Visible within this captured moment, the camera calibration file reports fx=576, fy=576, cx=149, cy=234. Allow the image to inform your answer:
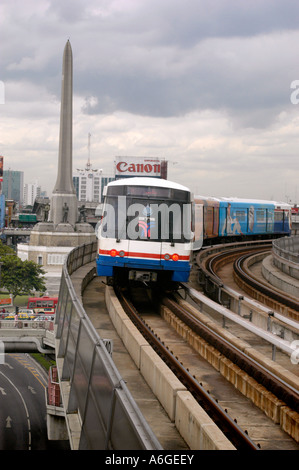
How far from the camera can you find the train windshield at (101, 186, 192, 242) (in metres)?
14.8

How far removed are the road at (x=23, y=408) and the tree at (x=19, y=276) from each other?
74.0ft

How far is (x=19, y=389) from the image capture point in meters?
36.7

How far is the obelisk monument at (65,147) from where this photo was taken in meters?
66.4

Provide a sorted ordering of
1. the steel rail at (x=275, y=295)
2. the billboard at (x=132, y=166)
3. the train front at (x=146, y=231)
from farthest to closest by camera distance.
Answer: the billboard at (x=132, y=166) < the steel rail at (x=275, y=295) < the train front at (x=146, y=231)

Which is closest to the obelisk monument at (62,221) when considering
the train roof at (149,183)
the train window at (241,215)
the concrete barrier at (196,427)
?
the train window at (241,215)

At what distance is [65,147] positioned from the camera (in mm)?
68375

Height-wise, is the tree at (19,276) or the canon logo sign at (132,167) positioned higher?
the canon logo sign at (132,167)

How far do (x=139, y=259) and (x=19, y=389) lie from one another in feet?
82.4

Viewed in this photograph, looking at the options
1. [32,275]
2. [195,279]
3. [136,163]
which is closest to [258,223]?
[195,279]

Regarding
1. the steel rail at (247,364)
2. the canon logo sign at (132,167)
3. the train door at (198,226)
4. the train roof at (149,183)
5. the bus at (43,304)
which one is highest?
the canon logo sign at (132,167)

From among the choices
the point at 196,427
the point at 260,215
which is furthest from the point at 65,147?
the point at 196,427

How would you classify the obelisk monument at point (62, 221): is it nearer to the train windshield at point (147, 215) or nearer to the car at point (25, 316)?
the car at point (25, 316)

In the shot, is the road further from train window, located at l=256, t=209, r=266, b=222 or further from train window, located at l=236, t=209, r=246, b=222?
train window, located at l=256, t=209, r=266, b=222

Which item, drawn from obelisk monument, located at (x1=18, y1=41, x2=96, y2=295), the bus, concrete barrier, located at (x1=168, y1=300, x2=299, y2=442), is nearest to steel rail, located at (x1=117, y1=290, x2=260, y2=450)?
concrete barrier, located at (x1=168, y1=300, x2=299, y2=442)
